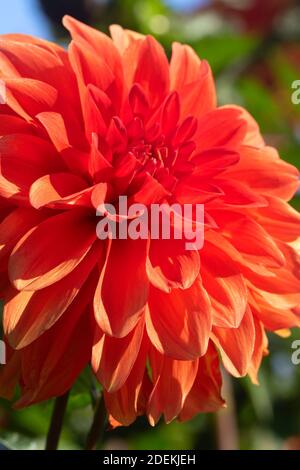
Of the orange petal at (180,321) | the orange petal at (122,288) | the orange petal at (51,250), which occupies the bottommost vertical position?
the orange petal at (180,321)

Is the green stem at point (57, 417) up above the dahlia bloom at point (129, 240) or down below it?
below

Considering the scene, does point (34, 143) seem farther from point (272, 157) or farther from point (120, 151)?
point (272, 157)

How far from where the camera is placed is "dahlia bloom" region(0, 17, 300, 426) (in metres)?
0.90

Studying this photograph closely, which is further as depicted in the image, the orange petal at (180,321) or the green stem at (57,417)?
the green stem at (57,417)

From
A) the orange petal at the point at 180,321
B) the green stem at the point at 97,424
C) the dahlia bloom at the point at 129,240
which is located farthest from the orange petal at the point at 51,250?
the green stem at the point at 97,424

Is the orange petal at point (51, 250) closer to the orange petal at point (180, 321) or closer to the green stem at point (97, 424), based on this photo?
the orange petal at point (180, 321)

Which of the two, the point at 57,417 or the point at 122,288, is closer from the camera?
the point at 122,288

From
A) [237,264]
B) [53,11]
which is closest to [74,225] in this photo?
[237,264]

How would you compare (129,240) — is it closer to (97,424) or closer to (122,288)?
(122,288)

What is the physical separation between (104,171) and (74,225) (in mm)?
79

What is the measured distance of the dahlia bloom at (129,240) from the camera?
2.96 ft

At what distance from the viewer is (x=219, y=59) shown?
188 centimetres

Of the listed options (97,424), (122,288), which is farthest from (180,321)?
(97,424)

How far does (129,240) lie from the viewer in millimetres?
975
